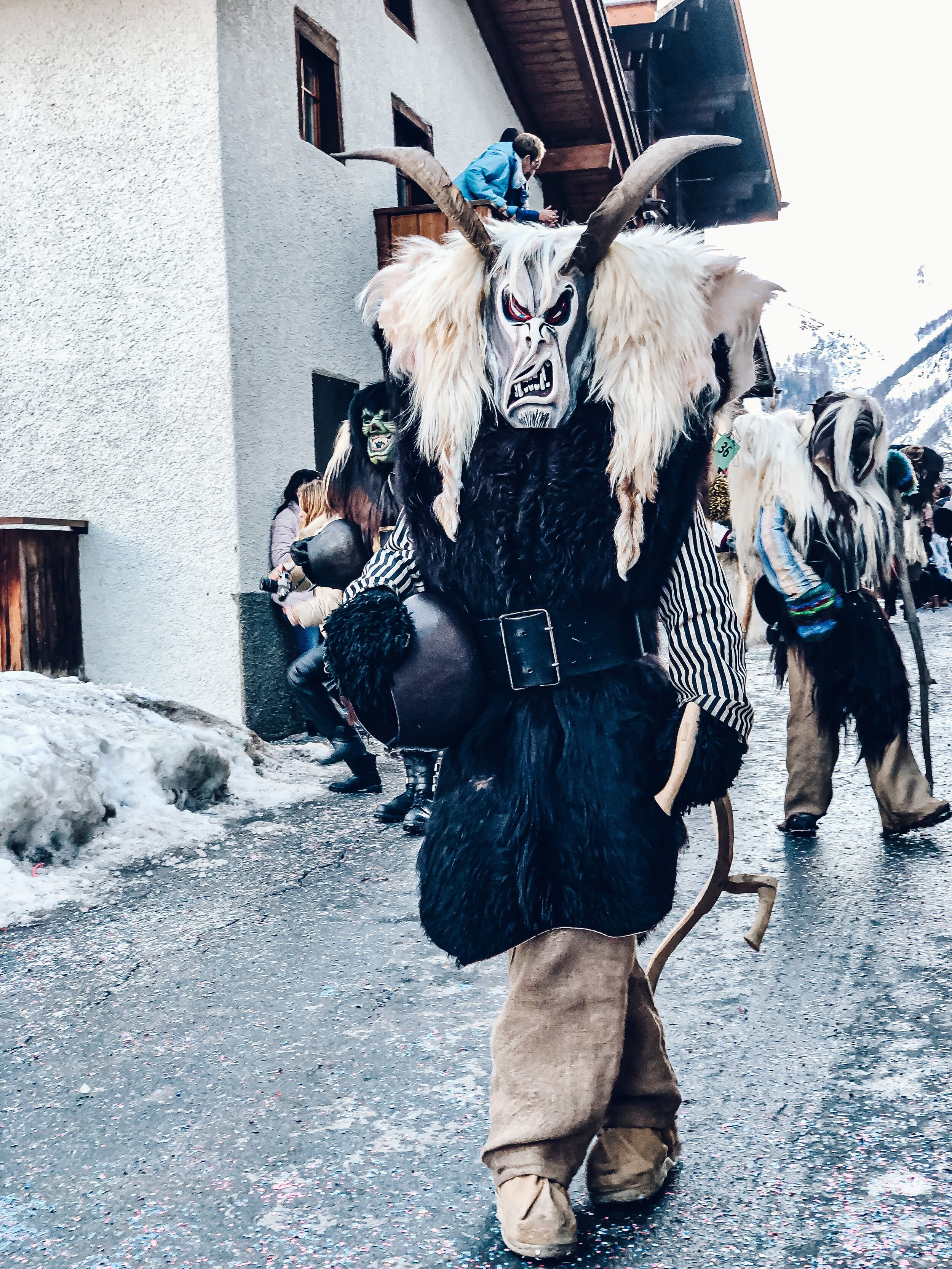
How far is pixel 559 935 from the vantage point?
220 cm

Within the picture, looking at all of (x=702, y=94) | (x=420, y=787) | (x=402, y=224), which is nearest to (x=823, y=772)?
(x=420, y=787)

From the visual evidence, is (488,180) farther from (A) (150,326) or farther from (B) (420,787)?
(B) (420,787)

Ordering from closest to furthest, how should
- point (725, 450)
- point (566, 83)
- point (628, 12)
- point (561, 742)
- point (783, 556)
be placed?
point (561, 742), point (725, 450), point (783, 556), point (566, 83), point (628, 12)

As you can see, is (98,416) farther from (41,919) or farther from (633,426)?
(633,426)

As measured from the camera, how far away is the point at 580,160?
1459cm

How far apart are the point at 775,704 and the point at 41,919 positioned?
6271 mm

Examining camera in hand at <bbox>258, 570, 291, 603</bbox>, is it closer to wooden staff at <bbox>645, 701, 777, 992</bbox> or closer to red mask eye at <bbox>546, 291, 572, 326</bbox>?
wooden staff at <bbox>645, 701, 777, 992</bbox>

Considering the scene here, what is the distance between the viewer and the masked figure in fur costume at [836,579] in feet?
16.2

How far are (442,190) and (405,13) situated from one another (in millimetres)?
11059

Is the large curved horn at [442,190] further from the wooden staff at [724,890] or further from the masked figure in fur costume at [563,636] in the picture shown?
the wooden staff at [724,890]

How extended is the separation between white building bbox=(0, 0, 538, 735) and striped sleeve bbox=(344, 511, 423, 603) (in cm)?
613

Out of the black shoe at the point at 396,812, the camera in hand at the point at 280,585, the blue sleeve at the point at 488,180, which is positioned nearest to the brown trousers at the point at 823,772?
the black shoe at the point at 396,812

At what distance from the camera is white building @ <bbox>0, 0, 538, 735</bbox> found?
27.8ft

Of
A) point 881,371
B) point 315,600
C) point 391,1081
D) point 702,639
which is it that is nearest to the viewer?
point 702,639
